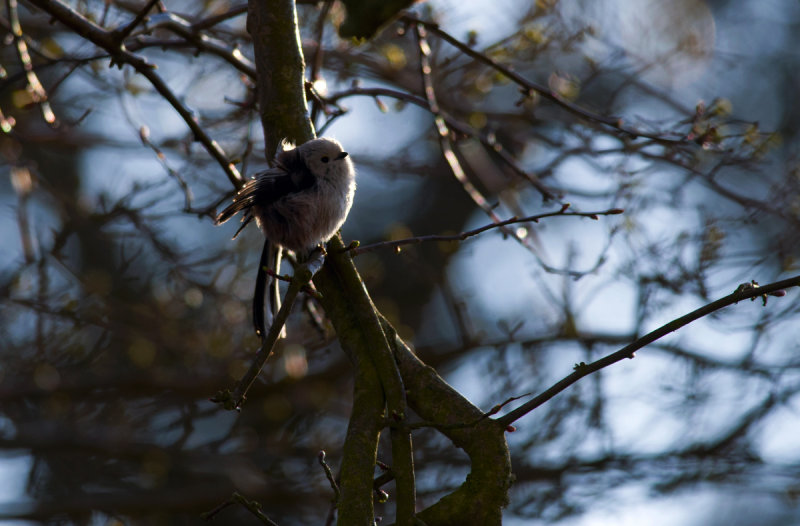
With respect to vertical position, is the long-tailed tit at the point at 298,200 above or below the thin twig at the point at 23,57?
below

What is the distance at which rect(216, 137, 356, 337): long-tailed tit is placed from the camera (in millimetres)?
2639

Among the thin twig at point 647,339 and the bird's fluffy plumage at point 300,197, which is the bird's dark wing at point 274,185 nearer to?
the bird's fluffy plumage at point 300,197

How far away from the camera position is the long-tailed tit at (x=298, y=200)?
264 centimetres

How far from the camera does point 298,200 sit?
2709 millimetres

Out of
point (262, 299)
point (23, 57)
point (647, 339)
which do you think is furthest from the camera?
point (23, 57)

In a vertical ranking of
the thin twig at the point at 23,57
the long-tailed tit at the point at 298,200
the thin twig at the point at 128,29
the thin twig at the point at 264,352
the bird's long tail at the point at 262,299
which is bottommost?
the thin twig at the point at 264,352

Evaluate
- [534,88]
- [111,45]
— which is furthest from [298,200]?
[534,88]

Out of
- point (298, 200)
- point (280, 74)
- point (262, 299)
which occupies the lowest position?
point (262, 299)

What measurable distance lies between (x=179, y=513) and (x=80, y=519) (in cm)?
69

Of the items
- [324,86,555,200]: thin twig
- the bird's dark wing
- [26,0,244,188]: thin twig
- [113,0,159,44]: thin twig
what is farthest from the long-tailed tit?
[113,0,159,44]: thin twig

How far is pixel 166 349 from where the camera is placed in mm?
5539

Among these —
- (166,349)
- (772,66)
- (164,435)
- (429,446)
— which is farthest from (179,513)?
(772,66)

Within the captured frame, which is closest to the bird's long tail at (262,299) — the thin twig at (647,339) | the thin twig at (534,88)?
the thin twig at (534,88)

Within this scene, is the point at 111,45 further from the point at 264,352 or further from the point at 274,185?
the point at 264,352
